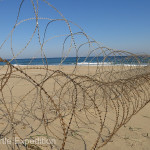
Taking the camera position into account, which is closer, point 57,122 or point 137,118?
point 57,122

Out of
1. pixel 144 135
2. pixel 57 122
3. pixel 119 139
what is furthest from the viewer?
pixel 57 122

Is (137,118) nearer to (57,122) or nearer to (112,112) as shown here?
(112,112)

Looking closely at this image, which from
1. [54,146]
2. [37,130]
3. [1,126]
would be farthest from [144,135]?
[1,126]

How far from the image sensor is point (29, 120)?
234 centimetres

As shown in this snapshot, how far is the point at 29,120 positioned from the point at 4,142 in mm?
614

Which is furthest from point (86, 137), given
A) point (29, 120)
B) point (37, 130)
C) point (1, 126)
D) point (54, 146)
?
point (1, 126)

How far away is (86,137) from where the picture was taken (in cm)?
194

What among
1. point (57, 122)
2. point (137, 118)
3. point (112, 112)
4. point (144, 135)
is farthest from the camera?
point (112, 112)

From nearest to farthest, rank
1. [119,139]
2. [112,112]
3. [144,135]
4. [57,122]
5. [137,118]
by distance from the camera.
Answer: [119,139]
[144,135]
[57,122]
[137,118]
[112,112]

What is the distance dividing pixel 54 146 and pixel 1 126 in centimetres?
81

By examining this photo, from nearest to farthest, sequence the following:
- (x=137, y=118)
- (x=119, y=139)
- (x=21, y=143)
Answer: (x=21, y=143), (x=119, y=139), (x=137, y=118)

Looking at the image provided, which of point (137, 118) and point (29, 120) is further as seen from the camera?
point (137, 118)

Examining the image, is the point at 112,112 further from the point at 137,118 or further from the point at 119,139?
the point at 119,139

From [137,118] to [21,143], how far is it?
163 centimetres
